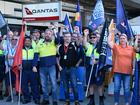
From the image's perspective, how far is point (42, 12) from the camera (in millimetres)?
14711

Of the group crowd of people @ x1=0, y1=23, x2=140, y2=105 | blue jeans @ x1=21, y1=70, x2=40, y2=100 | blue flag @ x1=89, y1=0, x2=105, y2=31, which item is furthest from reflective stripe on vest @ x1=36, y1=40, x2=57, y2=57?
blue flag @ x1=89, y1=0, x2=105, y2=31

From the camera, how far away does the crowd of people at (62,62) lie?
34.3 feet

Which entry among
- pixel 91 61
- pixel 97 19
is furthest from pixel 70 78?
pixel 97 19

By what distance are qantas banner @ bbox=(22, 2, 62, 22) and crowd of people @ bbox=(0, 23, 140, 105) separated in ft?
6.76

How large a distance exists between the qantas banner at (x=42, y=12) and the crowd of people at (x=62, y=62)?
2.06 metres

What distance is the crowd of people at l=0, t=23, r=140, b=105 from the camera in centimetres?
1046

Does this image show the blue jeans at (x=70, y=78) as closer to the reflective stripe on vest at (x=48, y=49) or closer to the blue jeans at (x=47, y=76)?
the blue jeans at (x=47, y=76)

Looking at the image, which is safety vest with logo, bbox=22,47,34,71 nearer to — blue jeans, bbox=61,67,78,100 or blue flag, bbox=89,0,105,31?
blue jeans, bbox=61,67,78,100

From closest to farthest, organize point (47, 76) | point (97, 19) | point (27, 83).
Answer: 1. point (47, 76)
2. point (27, 83)
3. point (97, 19)

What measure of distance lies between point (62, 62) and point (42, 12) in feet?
13.6

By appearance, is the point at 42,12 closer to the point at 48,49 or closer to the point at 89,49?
the point at 89,49

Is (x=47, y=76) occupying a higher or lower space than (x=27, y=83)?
higher

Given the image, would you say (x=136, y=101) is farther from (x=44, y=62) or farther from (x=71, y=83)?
(x=44, y=62)

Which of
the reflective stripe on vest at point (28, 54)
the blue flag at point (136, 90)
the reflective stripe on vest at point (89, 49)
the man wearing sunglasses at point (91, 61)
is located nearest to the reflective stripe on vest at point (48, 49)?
Result: the reflective stripe on vest at point (28, 54)
